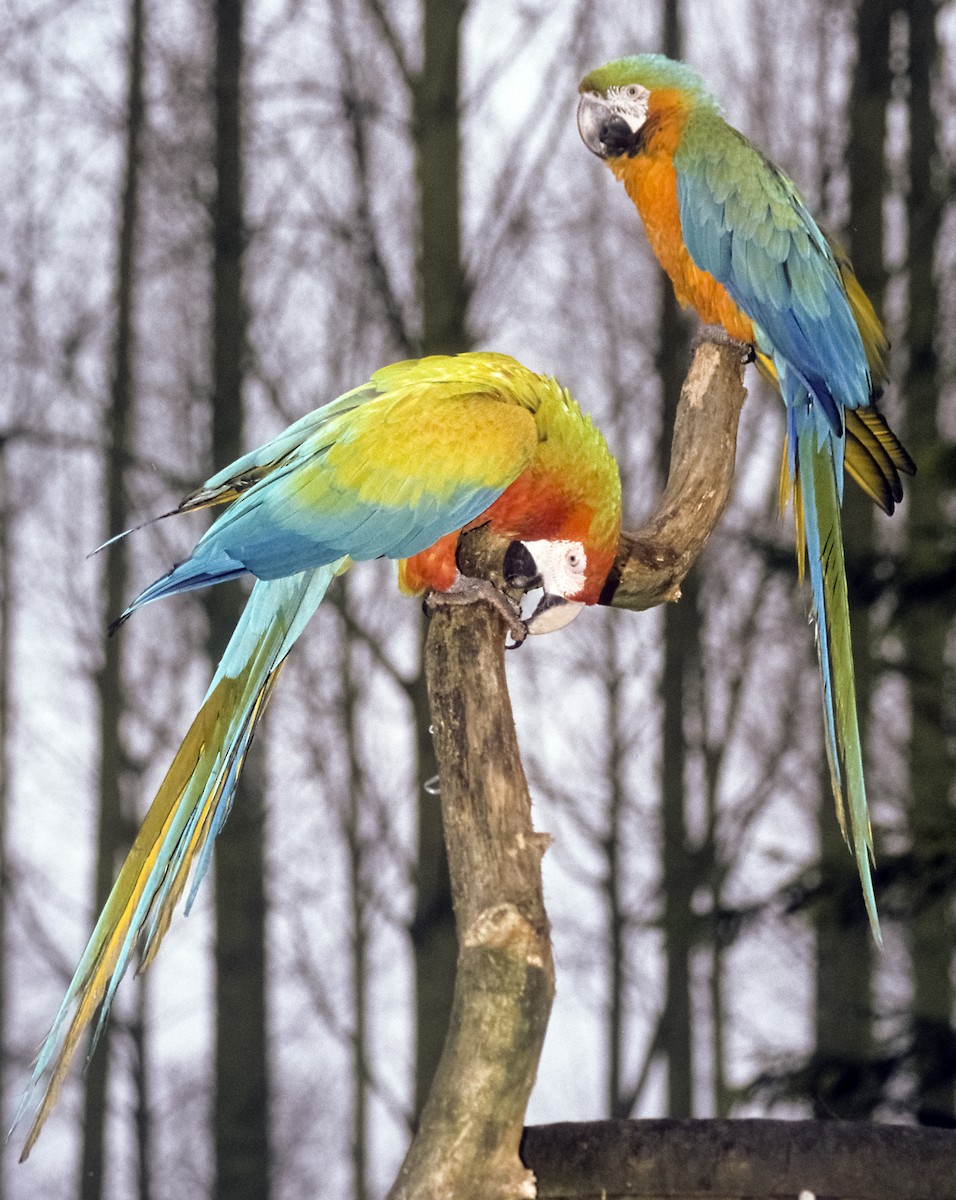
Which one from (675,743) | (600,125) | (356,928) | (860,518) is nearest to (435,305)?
(600,125)

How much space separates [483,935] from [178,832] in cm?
33

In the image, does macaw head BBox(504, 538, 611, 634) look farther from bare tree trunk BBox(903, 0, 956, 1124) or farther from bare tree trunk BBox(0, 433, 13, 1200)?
bare tree trunk BBox(0, 433, 13, 1200)

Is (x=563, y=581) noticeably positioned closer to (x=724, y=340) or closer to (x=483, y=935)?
(x=483, y=935)

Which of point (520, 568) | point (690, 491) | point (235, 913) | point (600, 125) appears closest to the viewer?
point (520, 568)

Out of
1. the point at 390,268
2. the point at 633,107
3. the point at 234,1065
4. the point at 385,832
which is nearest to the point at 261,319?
the point at 390,268

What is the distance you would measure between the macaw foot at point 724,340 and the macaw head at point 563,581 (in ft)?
2.27

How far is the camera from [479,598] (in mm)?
1540

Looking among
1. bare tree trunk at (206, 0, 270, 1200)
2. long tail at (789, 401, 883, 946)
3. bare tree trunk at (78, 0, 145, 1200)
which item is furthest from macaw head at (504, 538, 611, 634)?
bare tree trunk at (78, 0, 145, 1200)

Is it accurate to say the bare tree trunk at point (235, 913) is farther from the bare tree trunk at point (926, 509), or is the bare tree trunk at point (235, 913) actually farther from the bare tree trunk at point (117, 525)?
the bare tree trunk at point (926, 509)

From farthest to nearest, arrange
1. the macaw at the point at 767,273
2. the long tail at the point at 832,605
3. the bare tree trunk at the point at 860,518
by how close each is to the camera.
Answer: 1. the bare tree trunk at the point at 860,518
2. the macaw at the point at 767,273
3. the long tail at the point at 832,605

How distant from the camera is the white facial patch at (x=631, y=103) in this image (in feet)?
7.23

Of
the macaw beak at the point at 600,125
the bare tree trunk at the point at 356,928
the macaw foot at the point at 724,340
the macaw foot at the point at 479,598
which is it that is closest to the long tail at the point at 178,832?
the macaw foot at the point at 479,598

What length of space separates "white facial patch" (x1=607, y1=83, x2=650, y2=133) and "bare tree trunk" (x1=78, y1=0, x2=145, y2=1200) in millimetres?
2012

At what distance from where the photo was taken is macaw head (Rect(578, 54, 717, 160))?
220cm
